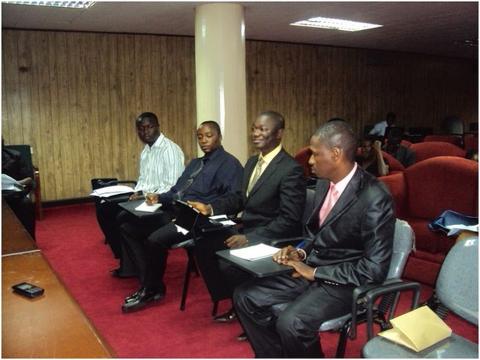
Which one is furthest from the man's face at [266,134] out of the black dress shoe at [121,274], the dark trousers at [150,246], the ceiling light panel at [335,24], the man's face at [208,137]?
the ceiling light panel at [335,24]

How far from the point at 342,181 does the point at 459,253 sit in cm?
64

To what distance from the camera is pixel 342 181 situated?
2.37 meters

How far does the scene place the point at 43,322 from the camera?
1.60 metres

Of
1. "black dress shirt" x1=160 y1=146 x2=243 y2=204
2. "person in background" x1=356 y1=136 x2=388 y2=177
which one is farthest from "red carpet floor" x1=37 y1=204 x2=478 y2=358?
"person in background" x1=356 y1=136 x2=388 y2=177

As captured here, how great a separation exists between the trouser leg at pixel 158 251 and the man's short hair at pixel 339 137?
1.64m

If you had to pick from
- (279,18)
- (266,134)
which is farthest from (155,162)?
(279,18)

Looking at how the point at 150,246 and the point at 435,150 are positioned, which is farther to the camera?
the point at 435,150

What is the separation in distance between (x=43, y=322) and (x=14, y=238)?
128 cm

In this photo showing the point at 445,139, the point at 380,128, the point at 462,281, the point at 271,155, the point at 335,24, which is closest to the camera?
the point at 462,281

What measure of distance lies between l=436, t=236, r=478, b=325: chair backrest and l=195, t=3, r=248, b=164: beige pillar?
4000 mm

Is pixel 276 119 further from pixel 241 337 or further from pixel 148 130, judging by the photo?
pixel 148 130

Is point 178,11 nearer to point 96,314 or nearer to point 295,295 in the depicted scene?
point 96,314

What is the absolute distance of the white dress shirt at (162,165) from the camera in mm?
4188

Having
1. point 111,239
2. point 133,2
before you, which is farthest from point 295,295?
point 133,2
